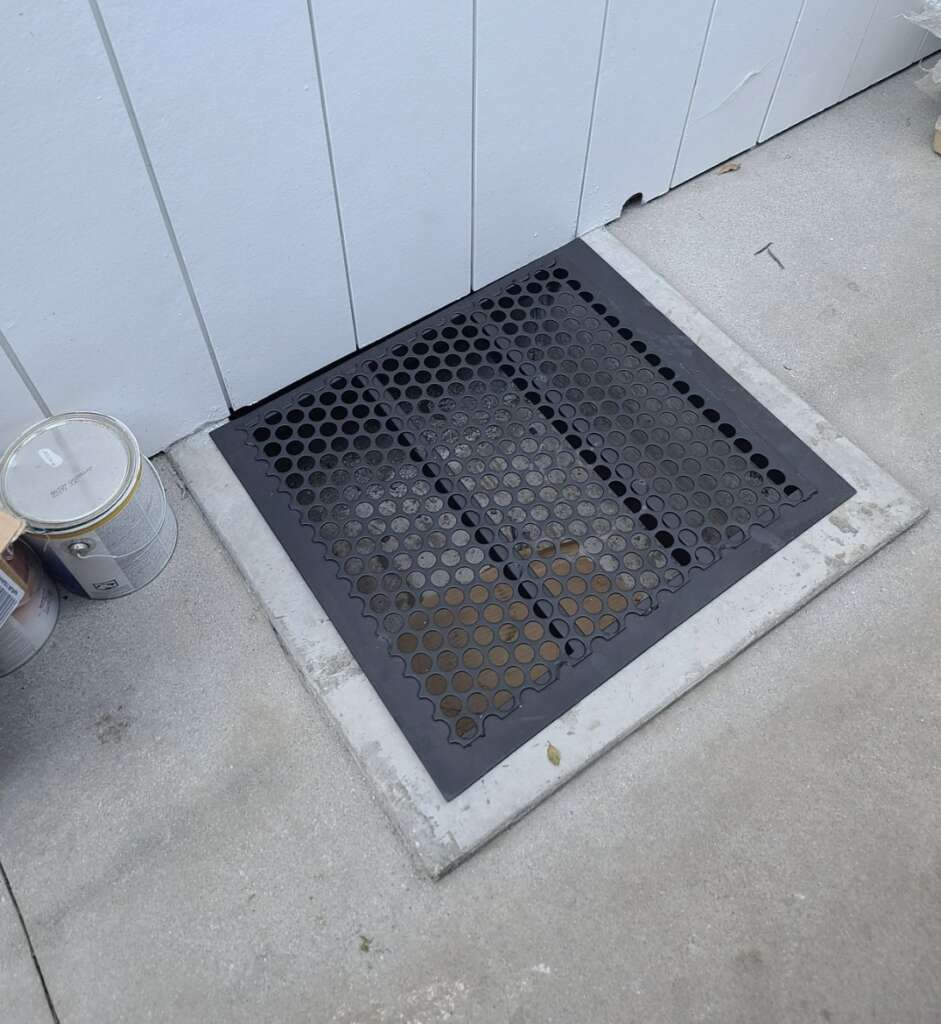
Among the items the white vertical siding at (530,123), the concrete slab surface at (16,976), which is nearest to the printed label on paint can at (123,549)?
the concrete slab surface at (16,976)

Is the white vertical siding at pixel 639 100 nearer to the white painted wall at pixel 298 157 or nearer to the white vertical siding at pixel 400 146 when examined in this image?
the white painted wall at pixel 298 157

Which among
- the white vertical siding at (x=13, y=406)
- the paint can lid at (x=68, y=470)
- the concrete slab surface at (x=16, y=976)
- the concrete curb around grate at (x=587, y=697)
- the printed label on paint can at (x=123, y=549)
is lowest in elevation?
the concrete slab surface at (x=16, y=976)

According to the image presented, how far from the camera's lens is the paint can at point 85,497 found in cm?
117

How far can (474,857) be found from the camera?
115 cm

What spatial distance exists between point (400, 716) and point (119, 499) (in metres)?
0.51

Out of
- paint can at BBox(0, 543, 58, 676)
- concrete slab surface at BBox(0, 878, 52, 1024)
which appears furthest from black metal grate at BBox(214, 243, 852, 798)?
concrete slab surface at BBox(0, 878, 52, 1024)

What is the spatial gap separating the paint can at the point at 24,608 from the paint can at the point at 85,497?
0.09 ft

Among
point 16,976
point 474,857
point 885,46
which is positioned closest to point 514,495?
point 474,857

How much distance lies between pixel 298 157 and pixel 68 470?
0.56m

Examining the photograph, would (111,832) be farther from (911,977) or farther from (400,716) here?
(911,977)

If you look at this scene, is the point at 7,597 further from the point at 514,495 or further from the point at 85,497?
the point at 514,495

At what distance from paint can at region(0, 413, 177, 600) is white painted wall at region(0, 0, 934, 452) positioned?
75 mm

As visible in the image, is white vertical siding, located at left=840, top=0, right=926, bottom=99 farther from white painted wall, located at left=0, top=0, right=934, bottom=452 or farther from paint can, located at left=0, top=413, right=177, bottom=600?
paint can, located at left=0, top=413, right=177, bottom=600

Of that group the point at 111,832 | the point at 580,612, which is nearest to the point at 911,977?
the point at 580,612
